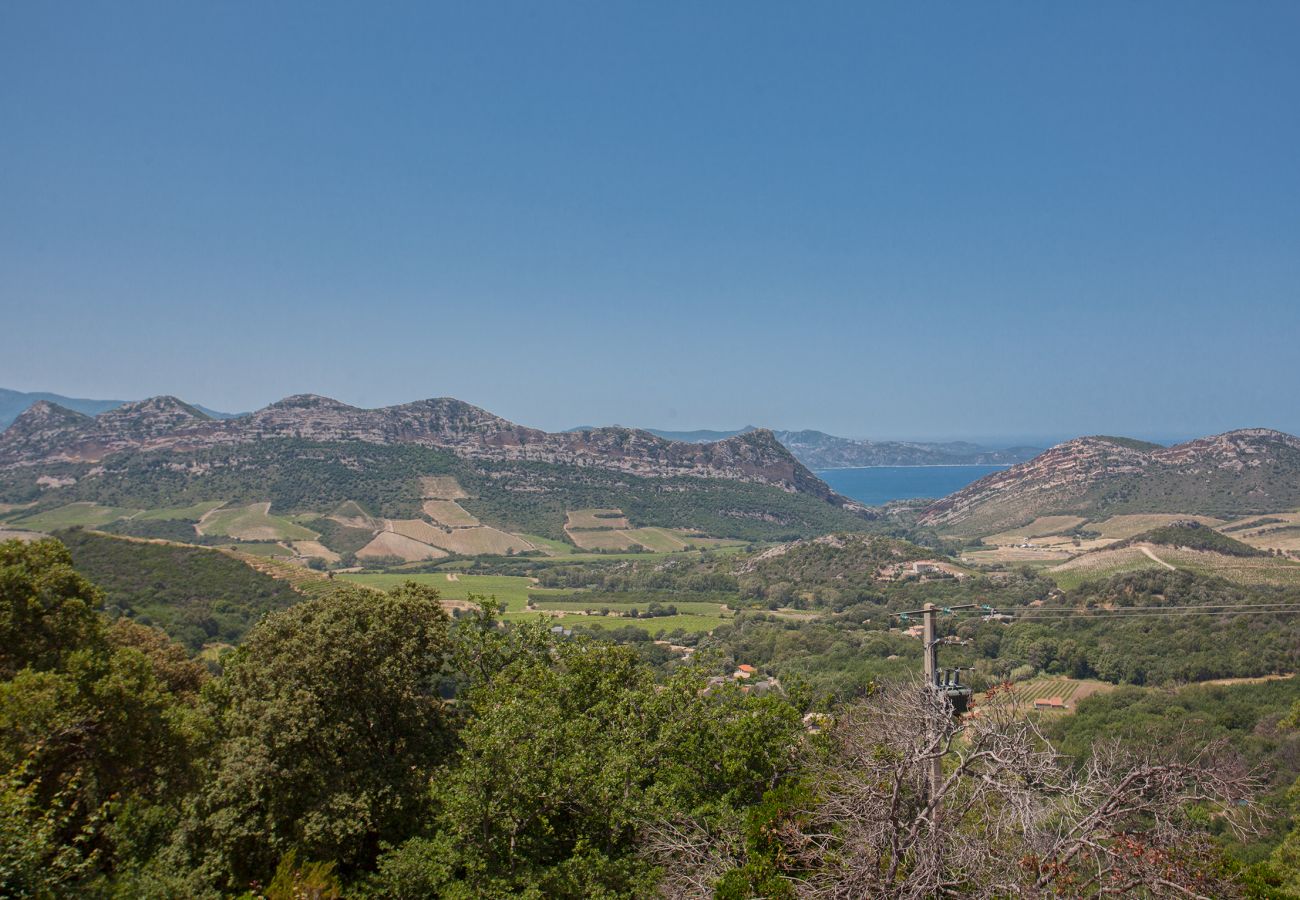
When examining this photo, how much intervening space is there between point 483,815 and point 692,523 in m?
172

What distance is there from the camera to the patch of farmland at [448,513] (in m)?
160

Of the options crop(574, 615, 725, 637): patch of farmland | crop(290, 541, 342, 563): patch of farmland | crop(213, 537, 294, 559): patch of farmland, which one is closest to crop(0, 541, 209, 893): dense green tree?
crop(574, 615, 725, 637): patch of farmland

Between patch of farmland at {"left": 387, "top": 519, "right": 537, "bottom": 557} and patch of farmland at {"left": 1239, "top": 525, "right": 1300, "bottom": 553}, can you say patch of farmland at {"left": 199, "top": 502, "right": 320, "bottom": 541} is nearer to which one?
patch of farmland at {"left": 387, "top": 519, "right": 537, "bottom": 557}

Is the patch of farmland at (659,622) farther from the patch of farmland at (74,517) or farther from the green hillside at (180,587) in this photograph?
the patch of farmland at (74,517)

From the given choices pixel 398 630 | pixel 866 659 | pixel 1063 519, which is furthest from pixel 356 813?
pixel 1063 519

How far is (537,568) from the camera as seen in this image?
129 meters

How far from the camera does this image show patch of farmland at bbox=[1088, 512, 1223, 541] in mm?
122125

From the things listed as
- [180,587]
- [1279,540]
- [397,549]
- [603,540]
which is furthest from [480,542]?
[1279,540]

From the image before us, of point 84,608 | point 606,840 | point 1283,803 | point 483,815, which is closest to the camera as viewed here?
point 483,815

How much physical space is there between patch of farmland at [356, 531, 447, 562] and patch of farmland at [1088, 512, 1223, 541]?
120220 mm

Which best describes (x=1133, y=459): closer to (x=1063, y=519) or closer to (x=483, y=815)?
(x=1063, y=519)

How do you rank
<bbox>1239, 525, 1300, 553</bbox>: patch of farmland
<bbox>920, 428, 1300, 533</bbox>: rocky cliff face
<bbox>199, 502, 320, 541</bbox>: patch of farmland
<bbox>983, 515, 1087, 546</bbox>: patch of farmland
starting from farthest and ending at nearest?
<bbox>983, 515, 1087, 546</bbox>: patch of farmland → <bbox>920, 428, 1300, 533</bbox>: rocky cliff face → <bbox>199, 502, 320, 541</bbox>: patch of farmland → <bbox>1239, 525, 1300, 553</bbox>: patch of farmland

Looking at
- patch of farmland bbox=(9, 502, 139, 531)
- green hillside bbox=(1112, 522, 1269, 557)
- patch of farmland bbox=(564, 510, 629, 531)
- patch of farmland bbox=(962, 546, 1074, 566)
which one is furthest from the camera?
patch of farmland bbox=(564, 510, 629, 531)

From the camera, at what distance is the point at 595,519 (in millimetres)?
178000
